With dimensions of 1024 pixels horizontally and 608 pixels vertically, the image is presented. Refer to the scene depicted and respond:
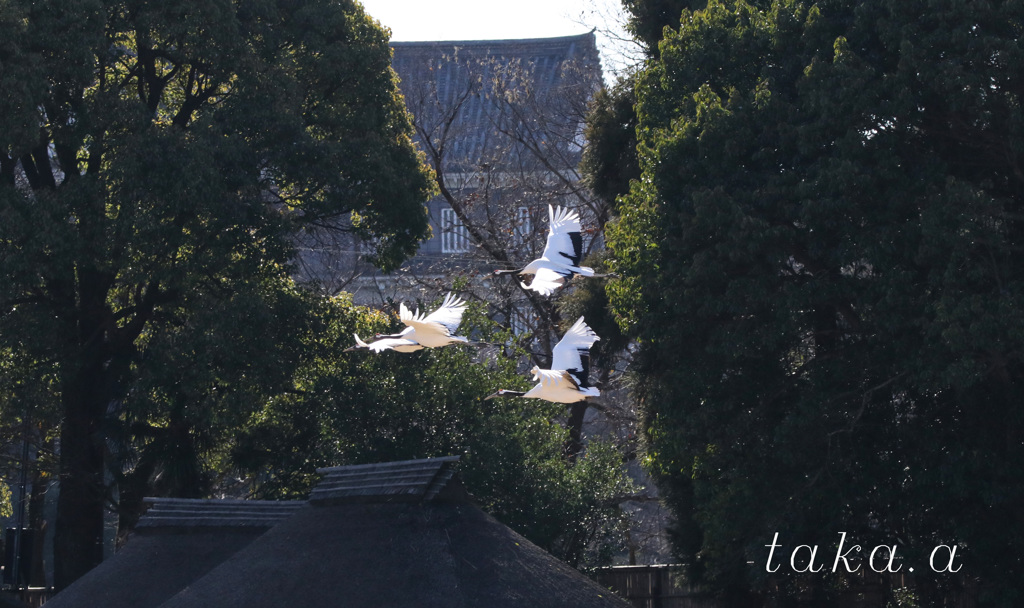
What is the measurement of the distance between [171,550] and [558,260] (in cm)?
Result: 525

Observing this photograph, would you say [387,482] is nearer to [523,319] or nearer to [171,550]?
[171,550]

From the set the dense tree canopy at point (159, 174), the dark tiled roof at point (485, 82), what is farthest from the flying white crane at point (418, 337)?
the dark tiled roof at point (485, 82)

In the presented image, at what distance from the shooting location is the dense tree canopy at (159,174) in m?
12.8

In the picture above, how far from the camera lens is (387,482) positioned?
10023mm

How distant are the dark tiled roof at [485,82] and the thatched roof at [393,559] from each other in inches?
467

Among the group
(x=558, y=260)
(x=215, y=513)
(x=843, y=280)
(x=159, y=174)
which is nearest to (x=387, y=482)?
(x=558, y=260)

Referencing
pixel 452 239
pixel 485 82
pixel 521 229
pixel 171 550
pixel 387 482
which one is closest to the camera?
pixel 387 482

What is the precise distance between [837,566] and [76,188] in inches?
385

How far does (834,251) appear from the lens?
1059 centimetres

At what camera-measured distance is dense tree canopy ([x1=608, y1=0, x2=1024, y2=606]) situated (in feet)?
32.7

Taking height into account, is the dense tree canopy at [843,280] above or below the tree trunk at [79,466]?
above

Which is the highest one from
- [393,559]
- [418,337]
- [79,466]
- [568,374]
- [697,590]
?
[418,337]

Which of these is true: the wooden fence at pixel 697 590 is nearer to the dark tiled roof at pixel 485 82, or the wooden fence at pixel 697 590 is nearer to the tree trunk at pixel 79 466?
the tree trunk at pixel 79 466

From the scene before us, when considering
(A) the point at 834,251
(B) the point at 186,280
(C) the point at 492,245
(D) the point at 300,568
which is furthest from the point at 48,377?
(A) the point at 834,251
